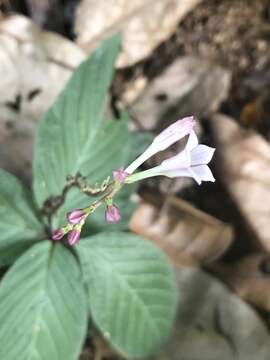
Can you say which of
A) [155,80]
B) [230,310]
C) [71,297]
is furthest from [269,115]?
[71,297]

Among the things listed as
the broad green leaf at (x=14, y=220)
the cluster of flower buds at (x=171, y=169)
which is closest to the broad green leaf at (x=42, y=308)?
the broad green leaf at (x=14, y=220)

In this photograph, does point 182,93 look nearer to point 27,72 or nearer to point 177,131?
point 27,72

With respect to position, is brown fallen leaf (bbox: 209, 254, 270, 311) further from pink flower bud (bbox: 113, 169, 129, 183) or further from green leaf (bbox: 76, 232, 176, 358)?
pink flower bud (bbox: 113, 169, 129, 183)

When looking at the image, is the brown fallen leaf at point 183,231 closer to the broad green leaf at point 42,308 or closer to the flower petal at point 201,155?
the broad green leaf at point 42,308

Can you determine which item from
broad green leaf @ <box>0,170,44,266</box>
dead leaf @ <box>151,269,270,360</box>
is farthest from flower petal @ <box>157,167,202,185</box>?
dead leaf @ <box>151,269,270,360</box>

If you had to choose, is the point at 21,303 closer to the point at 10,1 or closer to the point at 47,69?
the point at 47,69

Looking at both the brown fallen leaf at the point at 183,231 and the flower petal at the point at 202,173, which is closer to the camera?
the flower petal at the point at 202,173

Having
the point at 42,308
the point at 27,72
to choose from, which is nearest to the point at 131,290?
the point at 42,308
